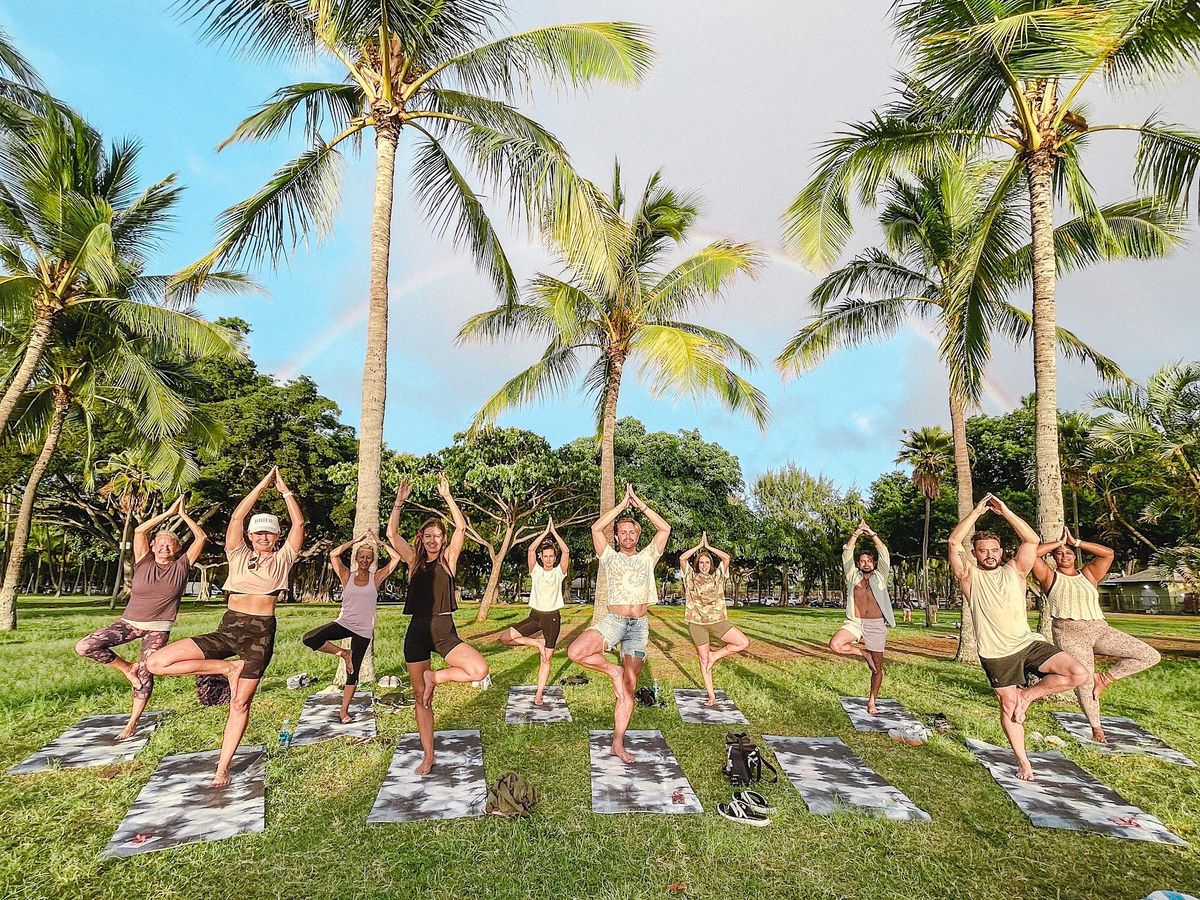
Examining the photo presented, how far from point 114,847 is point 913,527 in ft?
132

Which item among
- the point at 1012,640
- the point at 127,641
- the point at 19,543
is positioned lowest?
the point at 127,641

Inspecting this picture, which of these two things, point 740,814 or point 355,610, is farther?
point 355,610

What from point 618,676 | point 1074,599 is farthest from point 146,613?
point 1074,599

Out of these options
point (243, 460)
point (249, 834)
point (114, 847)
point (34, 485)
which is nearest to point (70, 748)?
point (114, 847)

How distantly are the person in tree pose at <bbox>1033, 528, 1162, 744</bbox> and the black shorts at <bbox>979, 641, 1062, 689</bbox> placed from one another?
132cm

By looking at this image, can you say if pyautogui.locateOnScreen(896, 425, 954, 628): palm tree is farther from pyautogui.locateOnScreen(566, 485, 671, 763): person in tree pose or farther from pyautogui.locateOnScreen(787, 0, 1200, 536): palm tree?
pyautogui.locateOnScreen(566, 485, 671, 763): person in tree pose

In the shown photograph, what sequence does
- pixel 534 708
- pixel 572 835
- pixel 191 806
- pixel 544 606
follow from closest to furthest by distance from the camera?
1. pixel 572 835
2. pixel 191 806
3. pixel 534 708
4. pixel 544 606

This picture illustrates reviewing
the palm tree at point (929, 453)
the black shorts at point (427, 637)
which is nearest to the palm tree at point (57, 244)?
the black shorts at point (427, 637)

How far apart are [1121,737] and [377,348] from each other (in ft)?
32.9

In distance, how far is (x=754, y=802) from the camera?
4926 mm

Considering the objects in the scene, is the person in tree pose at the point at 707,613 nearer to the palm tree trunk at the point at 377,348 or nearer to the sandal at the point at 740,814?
the sandal at the point at 740,814

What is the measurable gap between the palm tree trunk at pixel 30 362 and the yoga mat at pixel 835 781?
41.2 feet

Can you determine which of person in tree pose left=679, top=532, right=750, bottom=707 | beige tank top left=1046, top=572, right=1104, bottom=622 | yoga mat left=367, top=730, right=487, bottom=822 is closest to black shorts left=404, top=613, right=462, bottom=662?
yoga mat left=367, top=730, right=487, bottom=822

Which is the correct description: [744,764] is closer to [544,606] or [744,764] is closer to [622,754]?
[622,754]
